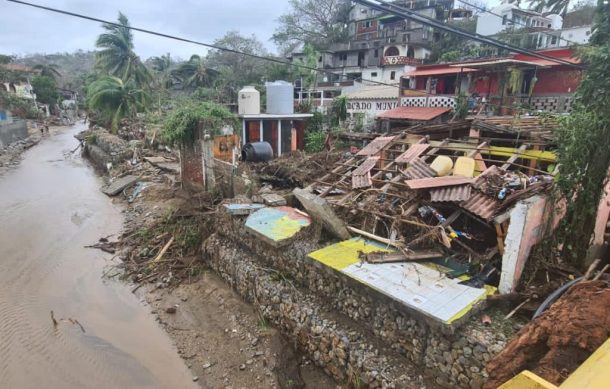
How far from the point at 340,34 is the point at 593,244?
147 feet

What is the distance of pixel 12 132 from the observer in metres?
31.6

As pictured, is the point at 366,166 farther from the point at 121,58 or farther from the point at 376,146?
the point at 121,58

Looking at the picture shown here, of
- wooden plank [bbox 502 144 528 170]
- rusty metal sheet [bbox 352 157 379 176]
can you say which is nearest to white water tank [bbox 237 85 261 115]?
rusty metal sheet [bbox 352 157 379 176]

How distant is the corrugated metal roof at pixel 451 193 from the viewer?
6379mm

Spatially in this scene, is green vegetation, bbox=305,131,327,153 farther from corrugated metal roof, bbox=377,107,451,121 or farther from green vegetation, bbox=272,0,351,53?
green vegetation, bbox=272,0,351,53

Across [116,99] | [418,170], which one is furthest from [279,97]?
[116,99]

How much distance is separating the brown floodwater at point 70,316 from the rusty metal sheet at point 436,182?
574 centimetres

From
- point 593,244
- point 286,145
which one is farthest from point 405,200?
point 286,145

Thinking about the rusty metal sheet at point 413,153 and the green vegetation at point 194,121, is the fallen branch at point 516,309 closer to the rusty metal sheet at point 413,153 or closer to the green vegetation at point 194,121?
the rusty metal sheet at point 413,153

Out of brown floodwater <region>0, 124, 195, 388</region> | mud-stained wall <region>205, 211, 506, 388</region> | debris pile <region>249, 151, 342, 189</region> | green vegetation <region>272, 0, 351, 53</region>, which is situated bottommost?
brown floodwater <region>0, 124, 195, 388</region>

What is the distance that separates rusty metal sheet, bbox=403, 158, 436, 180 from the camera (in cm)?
760

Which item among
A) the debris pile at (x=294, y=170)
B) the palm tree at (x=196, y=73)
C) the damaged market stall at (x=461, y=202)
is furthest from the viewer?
the palm tree at (x=196, y=73)

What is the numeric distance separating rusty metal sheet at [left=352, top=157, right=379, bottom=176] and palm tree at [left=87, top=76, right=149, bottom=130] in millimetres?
23805

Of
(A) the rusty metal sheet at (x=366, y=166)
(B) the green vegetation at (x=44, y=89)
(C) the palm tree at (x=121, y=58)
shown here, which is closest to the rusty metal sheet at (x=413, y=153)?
(A) the rusty metal sheet at (x=366, y=166)
